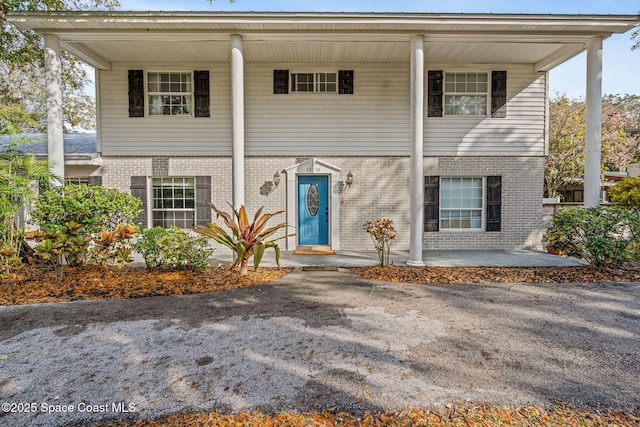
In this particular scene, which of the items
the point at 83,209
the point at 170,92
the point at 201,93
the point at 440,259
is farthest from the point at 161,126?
the point at 440,259

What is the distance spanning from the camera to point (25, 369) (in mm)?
2689

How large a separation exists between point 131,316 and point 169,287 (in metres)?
1.12

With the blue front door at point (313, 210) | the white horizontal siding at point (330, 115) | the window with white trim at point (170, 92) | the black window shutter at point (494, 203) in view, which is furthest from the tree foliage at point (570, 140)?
the window with white trim at point (170, 92)

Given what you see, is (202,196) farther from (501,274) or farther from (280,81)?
(501,274)

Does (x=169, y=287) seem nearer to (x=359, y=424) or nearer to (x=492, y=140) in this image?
(x=359, y=424)

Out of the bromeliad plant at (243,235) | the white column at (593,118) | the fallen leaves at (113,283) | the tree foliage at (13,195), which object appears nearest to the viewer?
the fallen leaves at (113,283)

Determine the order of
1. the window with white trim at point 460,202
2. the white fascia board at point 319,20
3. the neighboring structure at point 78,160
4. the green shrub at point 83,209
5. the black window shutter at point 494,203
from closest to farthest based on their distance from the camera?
the green shrub at point 83,209 → the white fascia board at point 319,20 → the neighboring structure at point 78,160 → the black window shutter at point 494,203 → the window with white trim at point 460,202

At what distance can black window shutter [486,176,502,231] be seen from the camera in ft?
27.8

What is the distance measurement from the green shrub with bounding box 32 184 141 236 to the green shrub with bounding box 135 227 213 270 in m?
0.71

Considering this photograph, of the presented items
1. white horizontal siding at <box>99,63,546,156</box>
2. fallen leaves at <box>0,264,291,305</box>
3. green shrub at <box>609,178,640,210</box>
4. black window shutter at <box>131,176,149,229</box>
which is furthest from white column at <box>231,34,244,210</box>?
green shrub at <box>609,178,640,210</box>

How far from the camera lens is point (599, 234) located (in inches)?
225

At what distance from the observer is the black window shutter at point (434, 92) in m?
8.34

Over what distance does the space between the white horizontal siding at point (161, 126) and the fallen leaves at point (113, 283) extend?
11.6 feet

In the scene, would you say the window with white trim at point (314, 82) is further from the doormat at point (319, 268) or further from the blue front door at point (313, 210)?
the doormat at point (319, 268)
